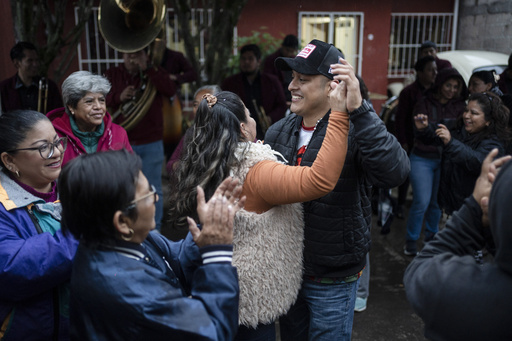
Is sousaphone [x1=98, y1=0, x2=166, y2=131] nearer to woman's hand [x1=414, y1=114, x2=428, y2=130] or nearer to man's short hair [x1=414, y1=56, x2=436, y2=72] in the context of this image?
woman's hand [x1=414, y1=114, x2=428, y2=130]

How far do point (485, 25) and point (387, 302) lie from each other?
818cm

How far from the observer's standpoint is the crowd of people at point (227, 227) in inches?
48.5

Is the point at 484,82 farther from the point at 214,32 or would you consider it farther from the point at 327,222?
the point at 214,32

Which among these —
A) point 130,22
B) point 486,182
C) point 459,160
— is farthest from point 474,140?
point 130,22

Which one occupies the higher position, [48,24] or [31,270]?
[48,24]

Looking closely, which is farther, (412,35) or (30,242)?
(412,35)

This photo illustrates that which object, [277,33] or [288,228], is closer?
[288,228]

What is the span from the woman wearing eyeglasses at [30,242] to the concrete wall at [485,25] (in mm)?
8831

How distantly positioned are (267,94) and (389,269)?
2.32 m

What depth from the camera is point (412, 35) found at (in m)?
11.1

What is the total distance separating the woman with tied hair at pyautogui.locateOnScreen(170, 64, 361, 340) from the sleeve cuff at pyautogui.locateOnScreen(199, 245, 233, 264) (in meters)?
0.37

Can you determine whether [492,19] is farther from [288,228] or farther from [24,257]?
[24,257]

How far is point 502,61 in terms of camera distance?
7438 millimetres

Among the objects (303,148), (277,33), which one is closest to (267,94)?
(303,148)
